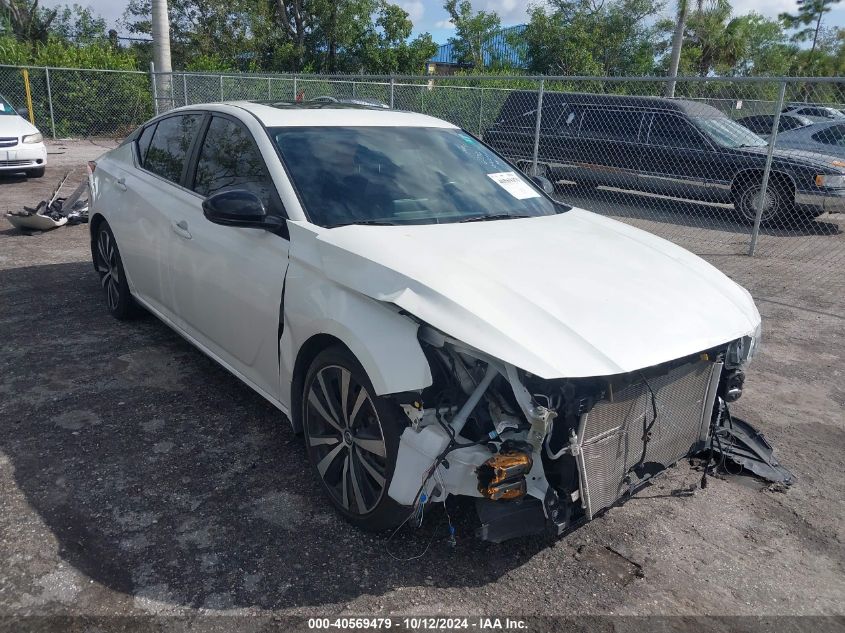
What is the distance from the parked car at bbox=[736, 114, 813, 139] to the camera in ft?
40.2

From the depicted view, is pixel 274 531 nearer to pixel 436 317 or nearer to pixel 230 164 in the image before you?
pixel 436 317

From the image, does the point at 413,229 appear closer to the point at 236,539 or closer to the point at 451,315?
the point at 451,315

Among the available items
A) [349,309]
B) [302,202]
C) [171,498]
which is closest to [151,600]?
[171,498]

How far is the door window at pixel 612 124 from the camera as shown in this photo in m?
11.5

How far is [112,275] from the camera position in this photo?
5453mm

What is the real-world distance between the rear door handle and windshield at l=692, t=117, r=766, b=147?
9443mm

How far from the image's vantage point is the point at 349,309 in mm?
2928

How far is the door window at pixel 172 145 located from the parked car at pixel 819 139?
995 centimetres

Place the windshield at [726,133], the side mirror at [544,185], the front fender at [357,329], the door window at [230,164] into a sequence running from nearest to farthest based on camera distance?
the front fender at [357,329], the door window at [230,164], the side mirror at [544,185], the windshield at [726,133]

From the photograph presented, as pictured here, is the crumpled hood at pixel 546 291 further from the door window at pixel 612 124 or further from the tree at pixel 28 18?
the tree at pixel 28 18

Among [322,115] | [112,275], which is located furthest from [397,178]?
[112,275]

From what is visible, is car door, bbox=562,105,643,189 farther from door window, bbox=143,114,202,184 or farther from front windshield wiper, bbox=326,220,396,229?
front windshield wiper, bbox=326,220,396,229

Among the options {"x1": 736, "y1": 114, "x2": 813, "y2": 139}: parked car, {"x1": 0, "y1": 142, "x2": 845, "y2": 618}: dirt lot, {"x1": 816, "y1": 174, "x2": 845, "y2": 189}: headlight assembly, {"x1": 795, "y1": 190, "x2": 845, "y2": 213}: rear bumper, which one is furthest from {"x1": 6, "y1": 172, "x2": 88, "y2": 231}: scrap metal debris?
{"x1": 736, "y1": 114, "x2": 813, "y2": 139}: parked car

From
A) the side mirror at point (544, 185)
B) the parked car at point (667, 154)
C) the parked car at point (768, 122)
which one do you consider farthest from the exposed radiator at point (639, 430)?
the parked car at point (768, 122)
